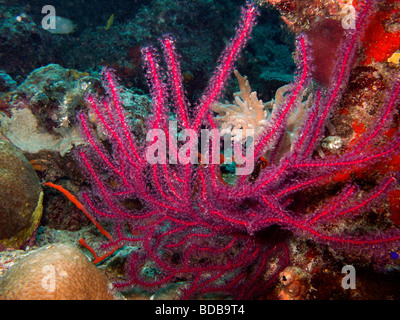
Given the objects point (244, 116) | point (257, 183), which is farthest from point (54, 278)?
point (244, 116)

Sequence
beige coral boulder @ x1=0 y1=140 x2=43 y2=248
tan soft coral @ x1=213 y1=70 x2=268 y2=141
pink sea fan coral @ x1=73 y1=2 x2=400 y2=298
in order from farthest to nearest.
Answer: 1. tan soft coral @ x1=213 y1=70 x2=268 y2=141
2. beige coral boulder @ x1=0 y1=140 x2=43 y2=248
3. pink sea fan coral @ x1=73 y1=2 x2=400 y2=298

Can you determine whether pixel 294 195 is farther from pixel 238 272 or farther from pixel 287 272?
pixel 238 272

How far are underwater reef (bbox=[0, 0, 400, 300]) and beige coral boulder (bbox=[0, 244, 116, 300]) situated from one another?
15 mm

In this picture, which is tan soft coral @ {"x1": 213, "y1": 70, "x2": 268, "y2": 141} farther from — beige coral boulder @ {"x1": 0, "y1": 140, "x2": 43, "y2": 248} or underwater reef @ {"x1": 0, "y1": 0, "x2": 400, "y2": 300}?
beige coral boulder @ {"x1": 0, "y1": 140, "x2": 43, "y2": 248}

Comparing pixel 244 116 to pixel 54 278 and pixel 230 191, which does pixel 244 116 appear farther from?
pixel 54 278

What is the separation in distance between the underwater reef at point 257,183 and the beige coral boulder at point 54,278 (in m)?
0.02

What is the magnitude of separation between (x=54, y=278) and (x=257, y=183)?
183 cm

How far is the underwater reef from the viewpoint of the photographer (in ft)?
6.24

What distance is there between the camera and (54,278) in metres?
1.93

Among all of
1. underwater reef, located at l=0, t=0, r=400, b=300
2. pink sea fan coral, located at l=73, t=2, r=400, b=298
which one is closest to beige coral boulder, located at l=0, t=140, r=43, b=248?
underwater reef, located at l=0, t=0, r=400, b=300

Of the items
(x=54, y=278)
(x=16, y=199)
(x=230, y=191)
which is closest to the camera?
(x=54, y=278)

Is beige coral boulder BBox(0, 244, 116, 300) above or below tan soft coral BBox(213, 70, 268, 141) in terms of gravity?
below

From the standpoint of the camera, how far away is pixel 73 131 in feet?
13.4
